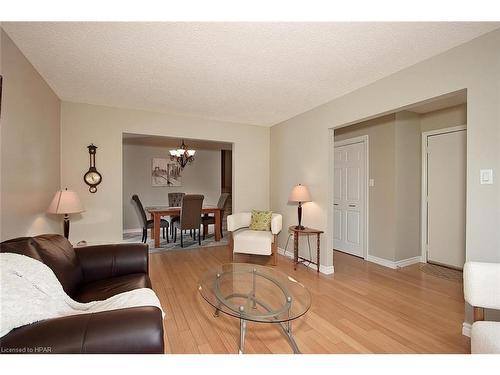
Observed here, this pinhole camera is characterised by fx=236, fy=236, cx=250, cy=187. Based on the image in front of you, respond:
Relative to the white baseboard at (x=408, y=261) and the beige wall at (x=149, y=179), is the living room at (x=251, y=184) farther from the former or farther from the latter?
the beige wall at (x=149, y=179)

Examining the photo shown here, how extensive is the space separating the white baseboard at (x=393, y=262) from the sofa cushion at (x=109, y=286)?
324cm

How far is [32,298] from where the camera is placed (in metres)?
1.07

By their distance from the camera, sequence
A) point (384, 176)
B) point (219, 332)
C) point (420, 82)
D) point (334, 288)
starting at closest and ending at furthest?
point (219, 332)
point (420, 82)
point (334, 288)
point (384, 176)

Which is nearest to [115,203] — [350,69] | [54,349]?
[54,349]

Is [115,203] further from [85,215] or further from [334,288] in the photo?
[334,288]

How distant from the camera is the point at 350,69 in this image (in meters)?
2.27

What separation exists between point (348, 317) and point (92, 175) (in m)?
3.54

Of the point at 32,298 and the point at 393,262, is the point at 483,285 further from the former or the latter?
the point at 32,298

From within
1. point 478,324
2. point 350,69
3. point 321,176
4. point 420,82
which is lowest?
point 478,324

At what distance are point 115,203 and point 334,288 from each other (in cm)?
316

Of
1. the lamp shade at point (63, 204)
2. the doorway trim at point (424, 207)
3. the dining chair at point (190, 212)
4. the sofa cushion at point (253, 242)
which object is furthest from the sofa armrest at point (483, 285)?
the dining chair at point (190, 212)

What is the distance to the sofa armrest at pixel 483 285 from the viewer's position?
1390 mm

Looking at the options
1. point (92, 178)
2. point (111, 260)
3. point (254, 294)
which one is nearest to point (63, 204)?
point (92, 178)

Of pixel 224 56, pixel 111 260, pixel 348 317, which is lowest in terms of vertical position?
pixel 348 317
